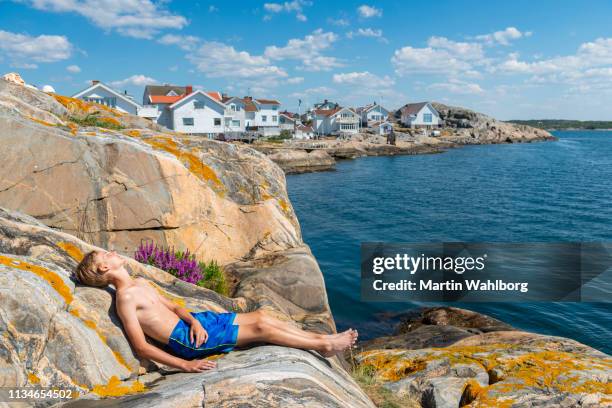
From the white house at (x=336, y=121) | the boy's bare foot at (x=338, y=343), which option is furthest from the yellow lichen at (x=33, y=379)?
the white house at (x=336, y=121)

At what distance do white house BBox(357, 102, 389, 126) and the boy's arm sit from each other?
134 meters

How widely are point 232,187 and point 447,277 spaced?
1366 cm

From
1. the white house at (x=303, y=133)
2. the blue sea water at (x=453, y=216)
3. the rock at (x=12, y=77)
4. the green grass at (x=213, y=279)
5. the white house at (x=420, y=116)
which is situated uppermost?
the white house at (x=420, y=116)

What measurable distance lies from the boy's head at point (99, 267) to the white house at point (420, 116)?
460 feet

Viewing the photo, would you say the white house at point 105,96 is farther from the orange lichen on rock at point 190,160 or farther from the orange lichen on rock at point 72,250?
the orange lichen on rock at point 72,250

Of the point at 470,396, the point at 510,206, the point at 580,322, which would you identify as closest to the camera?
the point at 470,396

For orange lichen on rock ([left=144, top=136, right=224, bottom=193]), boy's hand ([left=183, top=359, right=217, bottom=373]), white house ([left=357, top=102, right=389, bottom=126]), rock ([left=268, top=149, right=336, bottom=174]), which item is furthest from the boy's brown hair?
white house ([left=357, top=102, right=389, bottom=126])

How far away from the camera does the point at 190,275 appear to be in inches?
411

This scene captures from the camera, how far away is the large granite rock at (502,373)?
24.1 feet

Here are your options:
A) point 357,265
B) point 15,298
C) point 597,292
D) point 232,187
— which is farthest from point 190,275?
point 597,292

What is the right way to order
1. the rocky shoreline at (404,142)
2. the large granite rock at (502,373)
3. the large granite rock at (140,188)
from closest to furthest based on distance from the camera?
the large granite rock at (502,373)
the large granite rock at (140,188)
the rocky shoreline at (404,142)

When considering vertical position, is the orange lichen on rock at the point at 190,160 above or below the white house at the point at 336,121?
below

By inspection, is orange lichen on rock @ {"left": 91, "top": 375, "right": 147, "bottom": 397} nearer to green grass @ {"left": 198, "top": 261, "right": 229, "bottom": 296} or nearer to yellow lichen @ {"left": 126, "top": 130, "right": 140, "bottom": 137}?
green grass @ {"left": 198, "top": 261, "right": 229, "bottom": 296}

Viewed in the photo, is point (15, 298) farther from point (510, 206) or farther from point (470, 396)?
point (510, 206)
